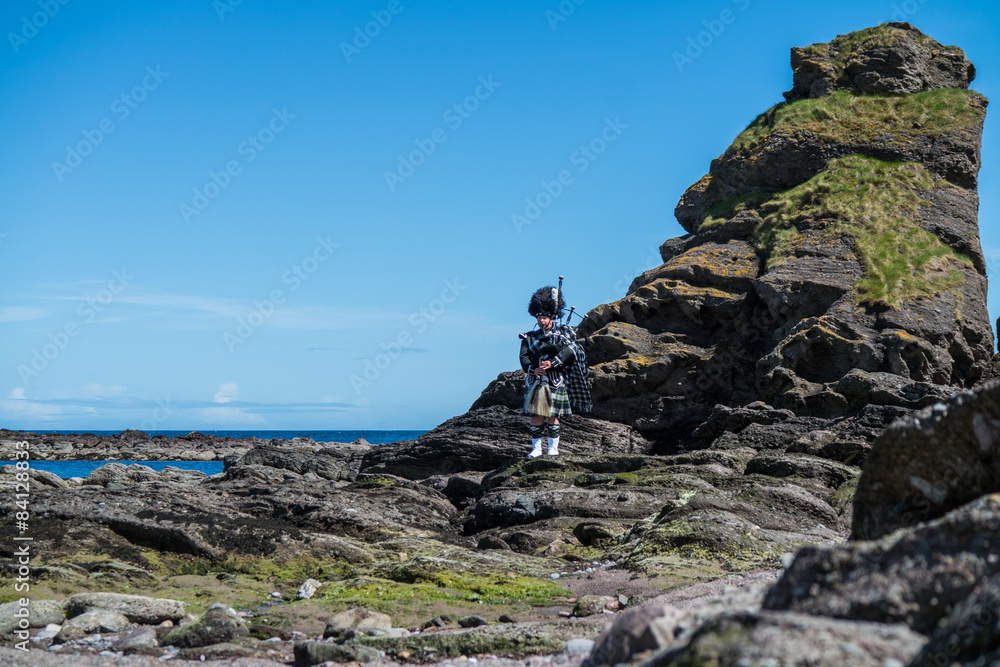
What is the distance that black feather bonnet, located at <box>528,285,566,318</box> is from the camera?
1717cm

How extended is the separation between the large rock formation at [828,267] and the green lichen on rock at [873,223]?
0.17 feet

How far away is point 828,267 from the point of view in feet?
72.1

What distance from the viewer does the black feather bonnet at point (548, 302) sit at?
1717 centimetres

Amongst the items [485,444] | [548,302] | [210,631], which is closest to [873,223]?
[548,302]

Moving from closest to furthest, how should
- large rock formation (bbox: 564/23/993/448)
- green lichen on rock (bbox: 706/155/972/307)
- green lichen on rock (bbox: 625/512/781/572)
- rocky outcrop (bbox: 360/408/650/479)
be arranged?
green lichen on rock (bbox: 625/512/781/572) → large rock formation (bbox: 564/23/993/448) → rocky outcrop (bbox: 360/408/650/479) → green lichen on rock (bbox: 706/155/972/307)

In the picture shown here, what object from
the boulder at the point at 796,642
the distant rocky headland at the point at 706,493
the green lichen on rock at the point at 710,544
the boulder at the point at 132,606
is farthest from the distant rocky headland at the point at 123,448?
the boulder at the point at 796,642

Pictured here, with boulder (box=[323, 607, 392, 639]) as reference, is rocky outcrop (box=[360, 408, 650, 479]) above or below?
above

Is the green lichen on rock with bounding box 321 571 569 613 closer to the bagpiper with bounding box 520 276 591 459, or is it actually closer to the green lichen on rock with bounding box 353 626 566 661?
the green lichen on rock with bounding box 353 626 566 661

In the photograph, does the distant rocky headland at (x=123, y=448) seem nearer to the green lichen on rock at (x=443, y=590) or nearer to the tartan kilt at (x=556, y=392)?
the tartan kilt at (x=556, y=392)

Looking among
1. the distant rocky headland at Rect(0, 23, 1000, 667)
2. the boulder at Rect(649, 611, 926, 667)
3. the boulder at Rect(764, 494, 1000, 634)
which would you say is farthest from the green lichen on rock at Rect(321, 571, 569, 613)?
the boulder at Rect(649, 611, 926, 667)

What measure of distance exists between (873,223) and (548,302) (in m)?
11.1

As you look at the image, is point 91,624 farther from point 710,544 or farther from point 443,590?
point 710,544

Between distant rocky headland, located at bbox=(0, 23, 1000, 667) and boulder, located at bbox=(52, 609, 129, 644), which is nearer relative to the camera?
distant rocky headland, located at bbox=(0, 23, 1000, 667)

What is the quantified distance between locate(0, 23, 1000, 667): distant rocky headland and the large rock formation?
0.27ft
